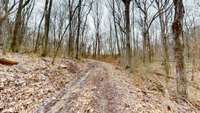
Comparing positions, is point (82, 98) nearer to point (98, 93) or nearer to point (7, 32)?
point (98, 93)

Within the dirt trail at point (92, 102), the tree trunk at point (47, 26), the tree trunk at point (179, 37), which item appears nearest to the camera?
the dirt trail at point (92, 102)

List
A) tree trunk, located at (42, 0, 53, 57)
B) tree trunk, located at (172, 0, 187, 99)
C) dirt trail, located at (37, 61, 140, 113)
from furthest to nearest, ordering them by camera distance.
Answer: tree trunk, located at (42, 0, 53, 57)
tree trunk, located at (172, 0, 187, 99)
dirt trail, located at (37, 61, 140, 113)

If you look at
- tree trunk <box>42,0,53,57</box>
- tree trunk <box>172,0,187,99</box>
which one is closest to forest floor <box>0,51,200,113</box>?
tree trunk <box>172,0,187,99</box>

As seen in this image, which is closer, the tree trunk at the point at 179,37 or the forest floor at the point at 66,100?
the forest floor at the point at 66,100

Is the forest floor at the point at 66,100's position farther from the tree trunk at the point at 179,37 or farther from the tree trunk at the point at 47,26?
the tree trunk at the point at 47,26

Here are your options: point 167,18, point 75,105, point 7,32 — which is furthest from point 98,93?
point 167,18

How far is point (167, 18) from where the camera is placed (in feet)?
81.2

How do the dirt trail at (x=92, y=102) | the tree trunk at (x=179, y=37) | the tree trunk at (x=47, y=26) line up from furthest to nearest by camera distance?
the tree trunk at (x=47, y=26) < the tree trunk at (x=179, y=37) < the dirt trail at (x=92, y=102)

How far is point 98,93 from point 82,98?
3.18 feet

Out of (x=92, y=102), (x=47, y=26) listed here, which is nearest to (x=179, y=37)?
(x=92, y=102)

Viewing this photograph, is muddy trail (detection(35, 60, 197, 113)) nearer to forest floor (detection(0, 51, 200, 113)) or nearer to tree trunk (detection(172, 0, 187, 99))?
forest floor (detection(0, 51, 200, 113))

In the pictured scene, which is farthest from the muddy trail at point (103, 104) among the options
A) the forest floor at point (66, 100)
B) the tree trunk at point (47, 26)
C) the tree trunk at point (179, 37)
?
the tree trunk at point (47, 26)

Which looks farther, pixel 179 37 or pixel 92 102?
pixel 179 37

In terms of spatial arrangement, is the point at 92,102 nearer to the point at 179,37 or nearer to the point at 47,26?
the point at 179,37
